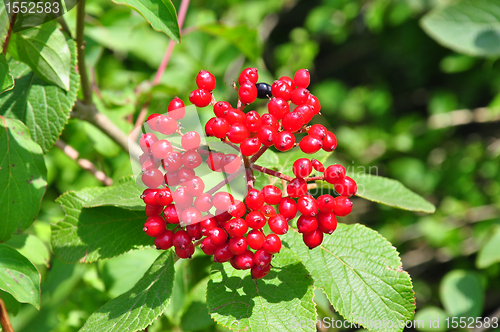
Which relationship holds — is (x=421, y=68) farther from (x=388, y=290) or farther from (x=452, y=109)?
(x=388, y=290)

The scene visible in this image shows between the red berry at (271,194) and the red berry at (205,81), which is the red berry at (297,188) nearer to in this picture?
the red berry at (271,194)

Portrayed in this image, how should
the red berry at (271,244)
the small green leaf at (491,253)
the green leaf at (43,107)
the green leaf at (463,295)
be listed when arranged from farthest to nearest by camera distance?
the green leaf at (463,295), the small green leaf at (491,253), the green leaf at (43,107), the red berry at (271,244)

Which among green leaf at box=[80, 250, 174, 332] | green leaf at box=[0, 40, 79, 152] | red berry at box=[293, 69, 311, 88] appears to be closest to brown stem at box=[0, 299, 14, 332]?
green leaf at box=[80, 250, 174, 332]

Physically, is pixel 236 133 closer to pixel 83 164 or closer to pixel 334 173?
pixel 334 173

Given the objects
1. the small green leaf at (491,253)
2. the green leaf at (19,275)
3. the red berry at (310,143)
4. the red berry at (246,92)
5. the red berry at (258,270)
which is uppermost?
the red berry at (246,92)

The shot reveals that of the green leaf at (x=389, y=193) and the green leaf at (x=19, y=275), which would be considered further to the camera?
the green leaf at (x=389, y=193)

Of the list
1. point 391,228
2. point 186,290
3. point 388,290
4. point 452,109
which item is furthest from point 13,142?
point 452,109

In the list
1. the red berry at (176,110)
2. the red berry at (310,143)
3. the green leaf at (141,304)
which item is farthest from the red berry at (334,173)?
the green leaf at (141,304)

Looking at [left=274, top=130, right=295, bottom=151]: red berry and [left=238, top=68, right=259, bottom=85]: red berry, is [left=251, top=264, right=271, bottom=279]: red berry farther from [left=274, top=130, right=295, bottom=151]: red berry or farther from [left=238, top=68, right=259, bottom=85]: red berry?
[left=238, top=68, right=259, bottom=85]: red berry
